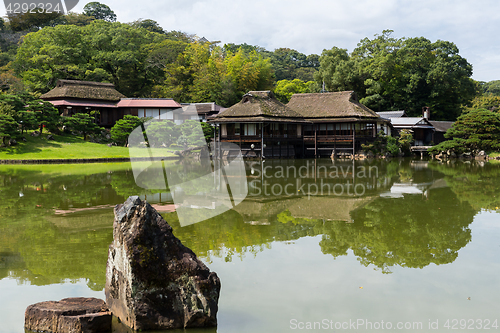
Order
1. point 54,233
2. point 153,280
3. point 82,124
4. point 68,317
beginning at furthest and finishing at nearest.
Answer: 1. point 82,124
2. point 54,233
3. point 153,280
4. point 68,317

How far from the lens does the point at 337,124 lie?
3403cm

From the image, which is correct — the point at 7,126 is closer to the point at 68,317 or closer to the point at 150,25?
the point at 68,317

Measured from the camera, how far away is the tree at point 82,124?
3334 cm

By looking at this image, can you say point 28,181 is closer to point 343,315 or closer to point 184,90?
point 343,315

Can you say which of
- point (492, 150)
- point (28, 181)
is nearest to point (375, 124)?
point (492, 150)

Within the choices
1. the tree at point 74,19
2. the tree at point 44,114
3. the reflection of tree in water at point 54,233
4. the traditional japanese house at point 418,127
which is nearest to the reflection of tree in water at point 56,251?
the reflection of tree in water at point 54,233

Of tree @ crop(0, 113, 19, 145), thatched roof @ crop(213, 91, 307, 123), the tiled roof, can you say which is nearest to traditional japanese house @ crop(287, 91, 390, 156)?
thatched roof @ crop(213, 91, 307, 123)

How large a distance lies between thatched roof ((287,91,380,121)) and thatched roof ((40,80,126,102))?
→ 18533mm

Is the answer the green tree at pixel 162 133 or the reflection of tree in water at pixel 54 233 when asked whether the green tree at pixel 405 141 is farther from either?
the reflection of tree in water at pixel 54 233

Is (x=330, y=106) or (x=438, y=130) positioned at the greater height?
(x=330, y=106)

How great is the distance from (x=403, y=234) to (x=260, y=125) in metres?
24.2

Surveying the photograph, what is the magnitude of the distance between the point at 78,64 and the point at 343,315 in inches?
1843

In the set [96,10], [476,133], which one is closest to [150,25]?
[96,10]

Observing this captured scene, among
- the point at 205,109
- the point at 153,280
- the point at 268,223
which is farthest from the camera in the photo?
the point at 205,109
